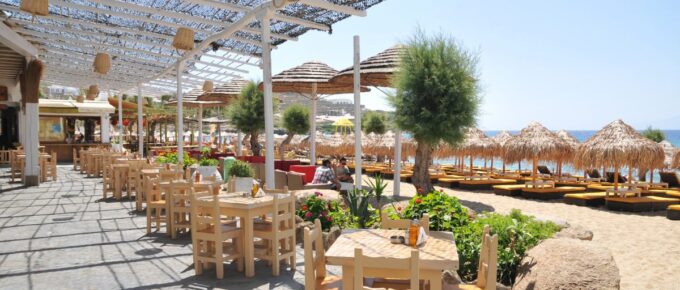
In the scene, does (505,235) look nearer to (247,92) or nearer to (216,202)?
(216,202)

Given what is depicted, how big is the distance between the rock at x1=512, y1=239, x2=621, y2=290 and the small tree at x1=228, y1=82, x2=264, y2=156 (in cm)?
1394

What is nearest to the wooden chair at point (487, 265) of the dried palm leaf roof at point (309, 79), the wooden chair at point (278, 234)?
the wooden chair at point (278, 234)

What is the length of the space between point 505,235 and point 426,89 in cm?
584

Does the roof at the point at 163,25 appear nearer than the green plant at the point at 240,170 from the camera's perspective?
Yes

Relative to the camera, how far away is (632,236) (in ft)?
27.4

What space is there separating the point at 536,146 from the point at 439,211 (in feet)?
36.2

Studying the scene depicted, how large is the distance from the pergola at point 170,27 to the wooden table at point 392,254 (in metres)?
3.94

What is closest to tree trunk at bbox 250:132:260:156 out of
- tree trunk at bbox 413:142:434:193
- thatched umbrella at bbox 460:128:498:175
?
thatched umbrella at bbox 460:128:498:175

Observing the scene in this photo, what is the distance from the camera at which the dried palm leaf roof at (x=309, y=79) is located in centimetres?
1331

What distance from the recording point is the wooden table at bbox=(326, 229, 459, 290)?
3.13 metres

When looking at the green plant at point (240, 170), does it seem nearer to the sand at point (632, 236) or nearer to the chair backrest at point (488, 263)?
the sand at point (632, 236)

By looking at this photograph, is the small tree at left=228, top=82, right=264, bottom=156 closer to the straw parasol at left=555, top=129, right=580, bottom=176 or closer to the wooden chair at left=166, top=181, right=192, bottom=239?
the straw parasol at left=555, top=129, right=580, bottom=176

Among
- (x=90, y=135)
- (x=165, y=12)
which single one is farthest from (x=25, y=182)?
(x=90, y=135)

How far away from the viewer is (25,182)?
12922 millimetres
